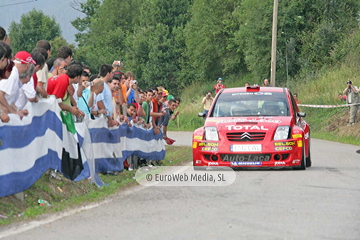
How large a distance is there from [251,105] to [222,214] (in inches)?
266

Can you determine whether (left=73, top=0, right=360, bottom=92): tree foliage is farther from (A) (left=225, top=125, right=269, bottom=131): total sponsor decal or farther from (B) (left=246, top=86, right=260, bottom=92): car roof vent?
(A) (left=225, top=125, right=269, bottom=131): total sponsor decal

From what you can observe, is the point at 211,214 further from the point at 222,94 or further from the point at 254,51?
the point at 254,51

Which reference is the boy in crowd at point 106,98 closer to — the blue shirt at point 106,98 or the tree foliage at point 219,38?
the blue shirt at point 106,98

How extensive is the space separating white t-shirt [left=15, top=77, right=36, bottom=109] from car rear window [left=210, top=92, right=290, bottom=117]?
18.4ft

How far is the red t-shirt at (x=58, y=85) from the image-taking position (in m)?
10.9

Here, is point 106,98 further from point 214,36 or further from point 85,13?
point 85,13

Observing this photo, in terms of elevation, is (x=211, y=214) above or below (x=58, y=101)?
below

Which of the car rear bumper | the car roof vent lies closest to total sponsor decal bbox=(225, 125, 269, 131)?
the car rear bumper

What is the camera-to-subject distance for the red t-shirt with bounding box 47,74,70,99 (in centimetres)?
1090

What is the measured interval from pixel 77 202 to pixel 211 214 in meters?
1.93

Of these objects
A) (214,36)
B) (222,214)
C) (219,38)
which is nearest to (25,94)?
(222,214)

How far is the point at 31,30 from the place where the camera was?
113m

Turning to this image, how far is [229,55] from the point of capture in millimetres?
64875

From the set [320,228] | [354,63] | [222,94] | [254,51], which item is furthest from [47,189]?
[254,51]
